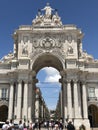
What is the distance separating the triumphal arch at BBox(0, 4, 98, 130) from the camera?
4453 cm

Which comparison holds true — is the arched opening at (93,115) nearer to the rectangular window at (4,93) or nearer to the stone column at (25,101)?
the stone column at (25,101)

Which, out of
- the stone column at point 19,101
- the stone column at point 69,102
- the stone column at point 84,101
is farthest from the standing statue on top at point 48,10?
the stone column at point 84,101

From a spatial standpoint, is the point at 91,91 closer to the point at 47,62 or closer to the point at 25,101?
the point at 47,62

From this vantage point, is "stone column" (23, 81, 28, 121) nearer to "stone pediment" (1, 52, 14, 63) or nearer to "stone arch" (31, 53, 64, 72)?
"stone arch" (31, 53, 64, 72)

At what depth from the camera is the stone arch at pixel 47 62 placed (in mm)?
48112

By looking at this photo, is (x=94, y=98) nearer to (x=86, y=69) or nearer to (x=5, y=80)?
(x=86, y=69)

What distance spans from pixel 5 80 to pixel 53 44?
11924 mm

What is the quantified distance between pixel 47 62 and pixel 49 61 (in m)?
0.77

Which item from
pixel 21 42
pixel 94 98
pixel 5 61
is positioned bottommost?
pixel 94 98

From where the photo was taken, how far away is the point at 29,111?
44562 mm

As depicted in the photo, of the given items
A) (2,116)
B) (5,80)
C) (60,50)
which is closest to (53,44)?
(60,50)

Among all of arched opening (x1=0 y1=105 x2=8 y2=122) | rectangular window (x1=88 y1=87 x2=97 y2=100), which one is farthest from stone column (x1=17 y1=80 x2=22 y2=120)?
rectangular window (x1=88 y1=87 x2=97 y2=100)

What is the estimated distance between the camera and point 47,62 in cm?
5294

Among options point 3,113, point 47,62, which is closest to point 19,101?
point 3,113
